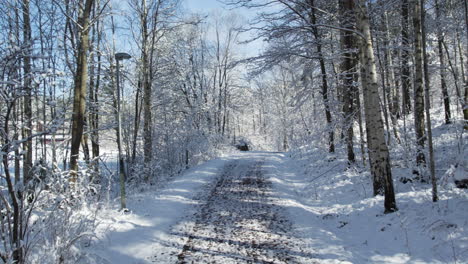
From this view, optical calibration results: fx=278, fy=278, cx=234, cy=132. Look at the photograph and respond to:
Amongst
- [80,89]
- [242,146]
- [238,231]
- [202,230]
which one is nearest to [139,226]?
[202,230]

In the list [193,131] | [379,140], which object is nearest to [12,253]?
[379,140]

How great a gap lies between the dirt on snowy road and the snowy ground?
0.02 metres

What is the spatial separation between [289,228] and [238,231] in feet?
3.59

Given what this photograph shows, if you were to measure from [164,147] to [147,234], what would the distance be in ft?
46.2

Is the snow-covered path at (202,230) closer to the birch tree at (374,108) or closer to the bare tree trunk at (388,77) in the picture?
the birch tree at (374,108)

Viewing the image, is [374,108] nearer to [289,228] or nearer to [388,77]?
[289,228]

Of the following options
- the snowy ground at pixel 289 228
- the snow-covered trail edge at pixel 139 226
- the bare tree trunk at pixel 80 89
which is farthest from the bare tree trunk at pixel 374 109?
the bare tree trunk at pixel 80 89

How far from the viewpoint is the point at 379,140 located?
19.8 feet

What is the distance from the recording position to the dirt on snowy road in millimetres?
4598

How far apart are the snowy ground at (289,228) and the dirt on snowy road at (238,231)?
0.7 inches

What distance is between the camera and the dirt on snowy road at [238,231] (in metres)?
4.60

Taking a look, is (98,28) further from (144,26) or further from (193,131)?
(193,131)

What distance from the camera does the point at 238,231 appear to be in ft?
18.7

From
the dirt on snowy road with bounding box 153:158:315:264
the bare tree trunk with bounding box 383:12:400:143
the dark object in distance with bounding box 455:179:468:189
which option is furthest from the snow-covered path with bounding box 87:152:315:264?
the bare tree trunk with bounding box 383:12:400:143
